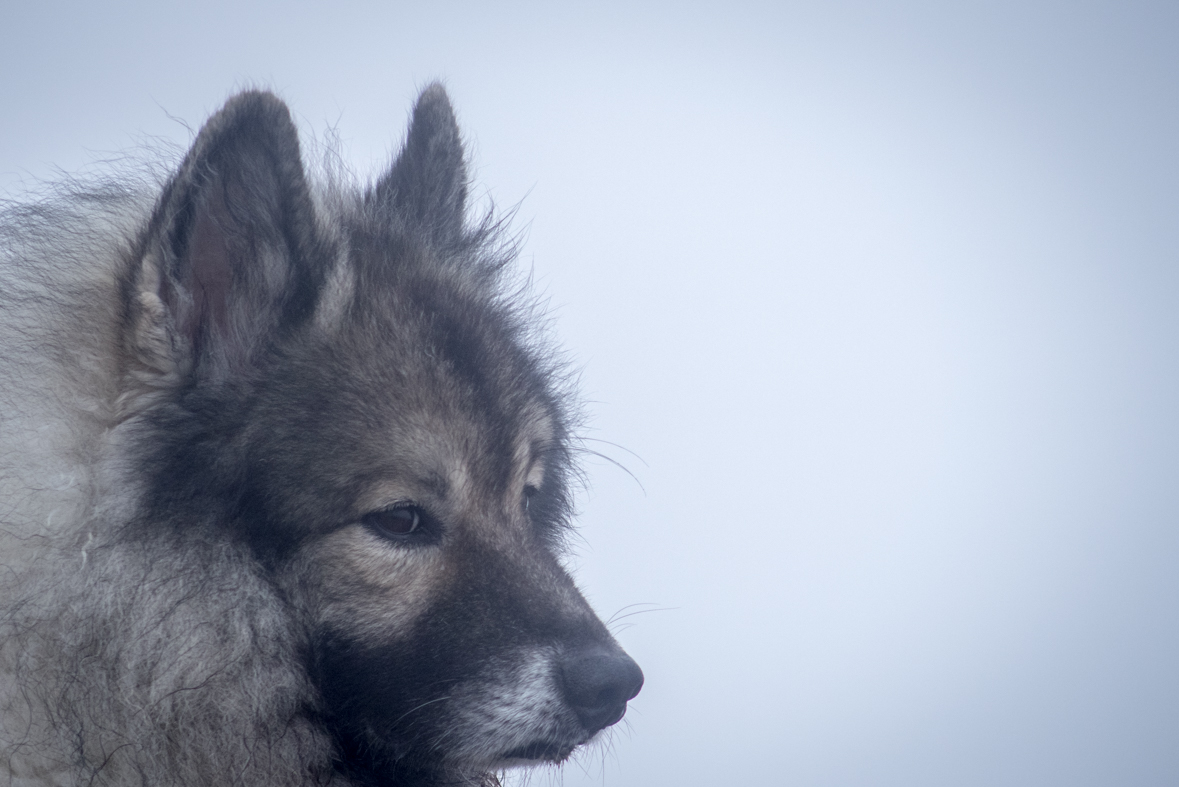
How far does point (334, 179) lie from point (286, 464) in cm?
105

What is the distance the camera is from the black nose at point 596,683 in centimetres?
208

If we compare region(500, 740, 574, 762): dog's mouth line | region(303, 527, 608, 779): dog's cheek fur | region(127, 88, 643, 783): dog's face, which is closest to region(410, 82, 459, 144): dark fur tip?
region(127, 88, 643, 783): dog's face

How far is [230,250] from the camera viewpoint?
207 cm

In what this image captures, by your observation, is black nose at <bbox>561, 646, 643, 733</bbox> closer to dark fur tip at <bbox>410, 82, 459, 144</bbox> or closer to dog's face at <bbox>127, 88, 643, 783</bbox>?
dog's face at <bbox>127, 88, 643, 783</bbox>

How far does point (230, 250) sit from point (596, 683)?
125 centimetres

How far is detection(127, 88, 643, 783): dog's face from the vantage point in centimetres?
200

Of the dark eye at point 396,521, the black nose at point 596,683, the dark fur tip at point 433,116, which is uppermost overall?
the dark fur tip at point 433,116

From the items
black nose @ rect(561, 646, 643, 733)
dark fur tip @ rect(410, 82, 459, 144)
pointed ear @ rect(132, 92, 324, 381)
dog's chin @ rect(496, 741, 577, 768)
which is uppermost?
dark fur tip @ rect(410, 82, 459, 144)

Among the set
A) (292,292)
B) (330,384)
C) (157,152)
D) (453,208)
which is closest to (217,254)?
(292,292)

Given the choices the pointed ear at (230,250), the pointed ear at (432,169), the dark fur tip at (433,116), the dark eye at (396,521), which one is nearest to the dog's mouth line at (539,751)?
the dark eye at (396,521)

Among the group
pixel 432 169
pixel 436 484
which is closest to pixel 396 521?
pixel 436 484

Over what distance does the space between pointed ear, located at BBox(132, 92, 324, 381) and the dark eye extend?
0.45 meters

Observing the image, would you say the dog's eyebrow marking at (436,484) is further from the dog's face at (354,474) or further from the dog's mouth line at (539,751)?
the dog's mouth line at (539,751)

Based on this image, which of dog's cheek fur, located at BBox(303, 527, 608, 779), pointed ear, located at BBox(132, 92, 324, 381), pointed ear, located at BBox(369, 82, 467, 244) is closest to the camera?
pointed ear, located at BBox(132, 92, 324, 381)
